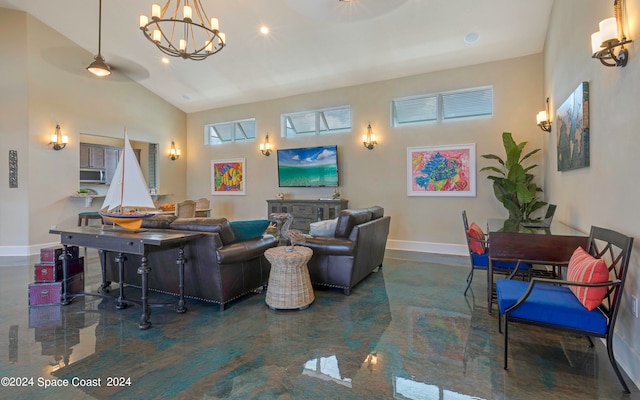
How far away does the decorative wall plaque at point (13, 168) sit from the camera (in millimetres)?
6105

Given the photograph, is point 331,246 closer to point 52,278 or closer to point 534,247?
point 534,247

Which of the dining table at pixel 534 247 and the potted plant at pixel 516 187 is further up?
the potted plant at pixel 516 187

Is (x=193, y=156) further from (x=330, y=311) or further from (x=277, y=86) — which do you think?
(x=330, y=311)

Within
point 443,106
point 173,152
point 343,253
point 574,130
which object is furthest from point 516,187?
point 173,152

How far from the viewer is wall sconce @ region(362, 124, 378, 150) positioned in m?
6.68

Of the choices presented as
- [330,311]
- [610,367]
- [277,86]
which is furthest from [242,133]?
[610,367]

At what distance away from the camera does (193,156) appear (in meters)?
9.36

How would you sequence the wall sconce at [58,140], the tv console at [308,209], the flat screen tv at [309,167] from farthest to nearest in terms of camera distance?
the flat screen tv at [309,167], the tv console at [308,209], the wall sconce at [58,140]

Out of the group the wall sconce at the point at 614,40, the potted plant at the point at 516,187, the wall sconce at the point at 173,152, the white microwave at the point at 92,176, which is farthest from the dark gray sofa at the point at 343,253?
the white microwave at the point at 92,176

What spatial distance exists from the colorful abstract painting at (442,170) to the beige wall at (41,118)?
19.3 feet

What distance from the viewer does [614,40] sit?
2.14 m

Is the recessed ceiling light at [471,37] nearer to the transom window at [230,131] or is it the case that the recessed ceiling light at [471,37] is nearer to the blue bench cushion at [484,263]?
the blue bench cushion at [484,263]

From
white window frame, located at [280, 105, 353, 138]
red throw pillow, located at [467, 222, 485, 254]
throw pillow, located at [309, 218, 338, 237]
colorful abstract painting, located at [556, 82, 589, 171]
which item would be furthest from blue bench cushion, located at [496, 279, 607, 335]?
white window frame, located at [280, 105, 353, 138]

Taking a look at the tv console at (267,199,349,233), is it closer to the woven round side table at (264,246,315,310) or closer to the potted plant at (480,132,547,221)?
the potted plant at (480,132,547,221)
